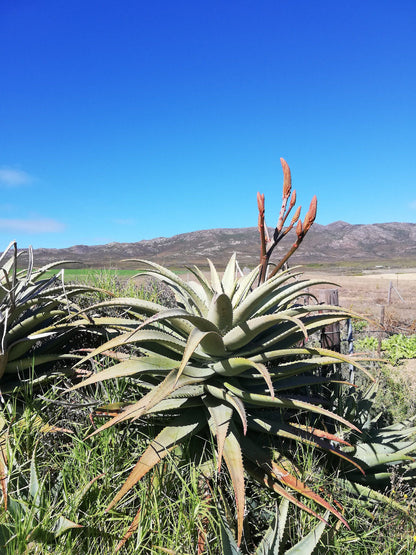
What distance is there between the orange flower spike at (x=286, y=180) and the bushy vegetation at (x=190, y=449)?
33.5 inches

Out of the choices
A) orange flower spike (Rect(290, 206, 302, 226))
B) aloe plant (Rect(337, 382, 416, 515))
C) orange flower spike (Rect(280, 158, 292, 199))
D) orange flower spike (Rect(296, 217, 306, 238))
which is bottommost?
aloe plant (Rect(337, 382, 416, 515))

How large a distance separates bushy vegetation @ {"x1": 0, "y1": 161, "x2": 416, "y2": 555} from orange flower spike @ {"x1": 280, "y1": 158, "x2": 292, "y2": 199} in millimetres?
851

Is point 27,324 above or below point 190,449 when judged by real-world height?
above

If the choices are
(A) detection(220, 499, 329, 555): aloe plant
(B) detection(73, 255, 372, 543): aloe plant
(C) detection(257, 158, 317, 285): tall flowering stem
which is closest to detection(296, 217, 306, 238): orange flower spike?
(C) detection(257, 158, 317, 285): tall flowering stem

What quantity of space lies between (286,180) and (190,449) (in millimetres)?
1984

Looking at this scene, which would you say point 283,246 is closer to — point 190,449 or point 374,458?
point 374,458

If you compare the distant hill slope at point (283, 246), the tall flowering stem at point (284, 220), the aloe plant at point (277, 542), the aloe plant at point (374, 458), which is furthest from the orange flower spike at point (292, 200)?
the distant hill slope at point (283, 246)

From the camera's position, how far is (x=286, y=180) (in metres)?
3.02

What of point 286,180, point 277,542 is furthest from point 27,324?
point 286,180

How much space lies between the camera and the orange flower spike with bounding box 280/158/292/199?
2.96 metres

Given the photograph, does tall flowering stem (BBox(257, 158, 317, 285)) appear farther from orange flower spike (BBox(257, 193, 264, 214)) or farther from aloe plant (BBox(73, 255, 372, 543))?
aloe plant (BBox(73, 255, 372, 543))

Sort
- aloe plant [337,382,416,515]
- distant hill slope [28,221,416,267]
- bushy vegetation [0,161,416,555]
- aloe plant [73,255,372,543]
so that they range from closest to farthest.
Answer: bushy vegetation [0,161,416,555] → aloe plant [73,255,372,543] → aloe plant [337,382,416,515] → distant hill slope [28,221,416,267]

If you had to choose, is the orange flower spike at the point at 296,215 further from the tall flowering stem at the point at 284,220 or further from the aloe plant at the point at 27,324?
the aloe plant at the point at 27,324

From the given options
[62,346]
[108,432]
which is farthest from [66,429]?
[62,346]
